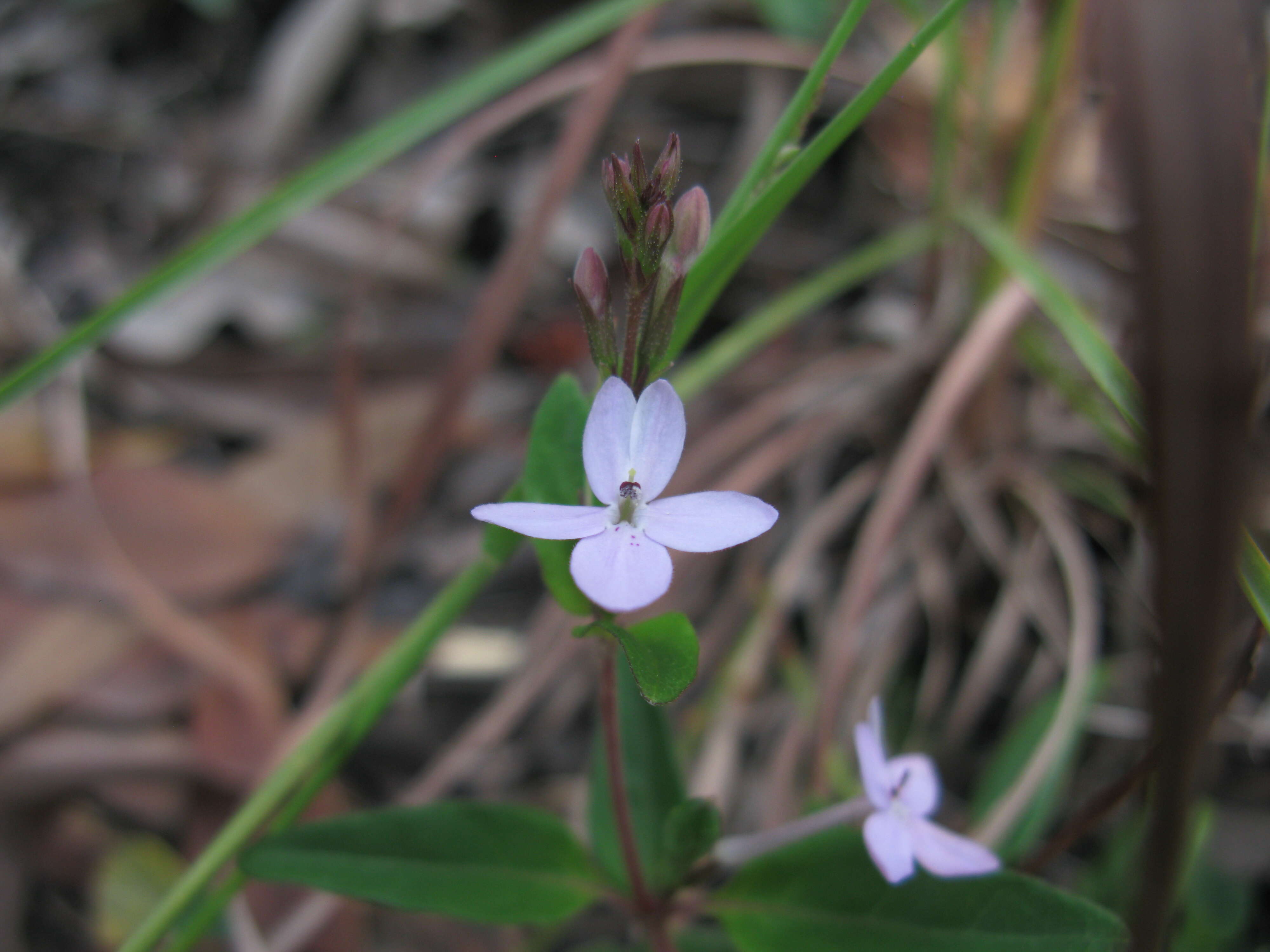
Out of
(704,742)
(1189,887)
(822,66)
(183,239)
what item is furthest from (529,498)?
(183,239)

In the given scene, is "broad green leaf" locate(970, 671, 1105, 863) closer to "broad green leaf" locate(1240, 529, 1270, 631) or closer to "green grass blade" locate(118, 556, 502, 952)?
"broad green leaf" locate(1240, 529, 1270, 631)

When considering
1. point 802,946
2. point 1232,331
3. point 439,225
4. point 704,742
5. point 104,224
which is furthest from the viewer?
point 104,224

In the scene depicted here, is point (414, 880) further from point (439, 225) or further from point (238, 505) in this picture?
point (439, 225)

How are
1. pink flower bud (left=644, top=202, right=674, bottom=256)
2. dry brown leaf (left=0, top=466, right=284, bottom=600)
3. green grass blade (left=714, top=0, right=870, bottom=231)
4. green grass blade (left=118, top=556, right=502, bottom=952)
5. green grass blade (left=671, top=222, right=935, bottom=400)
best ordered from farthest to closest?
dry brown leaf (left=0, top=466, right=284, bottom=600) < green grass blade (left=671, top=222, right=935, bottom=400) < green grass blade (left=118, top=556, right=502, bottom=952) < green grass blade (left=714, top=0, right=870, bottom=231) < pink flower bud (left=644, top=202, right=674, bottom=256)

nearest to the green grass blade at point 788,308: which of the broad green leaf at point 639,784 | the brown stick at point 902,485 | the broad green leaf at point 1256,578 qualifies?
the brown stick at point 902,485

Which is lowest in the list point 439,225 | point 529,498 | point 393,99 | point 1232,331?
point 1232,331

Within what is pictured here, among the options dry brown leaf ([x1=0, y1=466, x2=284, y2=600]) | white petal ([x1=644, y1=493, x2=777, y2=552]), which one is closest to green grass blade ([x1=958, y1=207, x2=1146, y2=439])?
white petal ([x1=644, y1=493, x2=777, y2=552])
